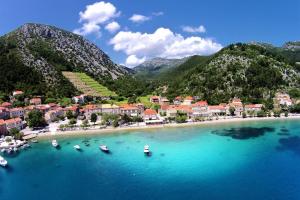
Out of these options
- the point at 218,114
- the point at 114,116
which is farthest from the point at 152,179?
the point at 218,114

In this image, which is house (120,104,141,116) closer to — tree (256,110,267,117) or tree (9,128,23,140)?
tree (9,128,23,140)

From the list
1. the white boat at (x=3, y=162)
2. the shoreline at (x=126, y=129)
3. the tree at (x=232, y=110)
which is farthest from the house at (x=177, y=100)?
the white boat at (x=3, y=162)

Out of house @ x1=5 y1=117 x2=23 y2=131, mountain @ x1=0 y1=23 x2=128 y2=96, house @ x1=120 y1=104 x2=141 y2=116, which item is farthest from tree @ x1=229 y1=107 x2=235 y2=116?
mountain @ x1=0 y1=23 x2=128 y2=96

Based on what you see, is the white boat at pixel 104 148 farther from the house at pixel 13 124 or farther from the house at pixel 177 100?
the house at pixel 177 100

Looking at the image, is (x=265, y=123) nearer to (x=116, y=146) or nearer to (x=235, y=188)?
(x=116, y=146)

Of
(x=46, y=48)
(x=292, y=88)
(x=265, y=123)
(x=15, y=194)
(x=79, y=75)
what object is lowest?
(x=15, y=194)
